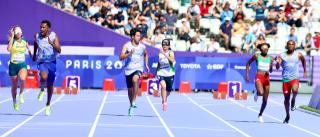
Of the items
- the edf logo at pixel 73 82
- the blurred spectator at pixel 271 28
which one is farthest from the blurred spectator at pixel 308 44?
the edf logo at pixel 73 82

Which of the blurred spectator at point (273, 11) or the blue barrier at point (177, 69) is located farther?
the blurred spectator at point (273, 11)

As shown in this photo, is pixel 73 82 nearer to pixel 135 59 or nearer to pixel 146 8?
pixel 146 8

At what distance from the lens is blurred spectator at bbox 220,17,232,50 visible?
3609 cm

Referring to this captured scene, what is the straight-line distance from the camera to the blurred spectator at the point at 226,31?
36.1 meters

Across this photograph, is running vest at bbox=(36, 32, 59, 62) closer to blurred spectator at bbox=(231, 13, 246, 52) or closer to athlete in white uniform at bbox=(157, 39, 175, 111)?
athlete in white uniform at bbox=(157, 39, 175, 111)

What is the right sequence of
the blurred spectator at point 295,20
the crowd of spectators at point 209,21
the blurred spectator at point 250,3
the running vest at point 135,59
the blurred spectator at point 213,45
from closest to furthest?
the running vest at point 135,59
the blurred spectator at point 213,45
the crowd of spectators at point 209,21
the blurred spectator at point 295,20
the blurred spectator at point 250,3

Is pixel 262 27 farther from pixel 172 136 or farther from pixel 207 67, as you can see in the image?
pixel 172 136

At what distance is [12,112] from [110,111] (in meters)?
2.72

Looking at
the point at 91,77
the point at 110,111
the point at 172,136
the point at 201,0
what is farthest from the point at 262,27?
the point at 172,136

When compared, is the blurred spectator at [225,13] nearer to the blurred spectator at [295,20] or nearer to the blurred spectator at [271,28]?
the blurred spectator at [271,28]

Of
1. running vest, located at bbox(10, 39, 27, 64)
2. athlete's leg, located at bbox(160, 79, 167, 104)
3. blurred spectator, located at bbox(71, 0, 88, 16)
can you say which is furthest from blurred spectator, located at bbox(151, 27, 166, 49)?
running vest, located at bbox(10, 39, 27, 64)

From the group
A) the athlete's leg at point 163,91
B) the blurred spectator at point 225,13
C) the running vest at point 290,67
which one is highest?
the blurred spectator at point 225,13

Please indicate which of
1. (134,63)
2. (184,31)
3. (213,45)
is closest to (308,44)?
(213,45)

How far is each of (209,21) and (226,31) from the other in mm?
1250
